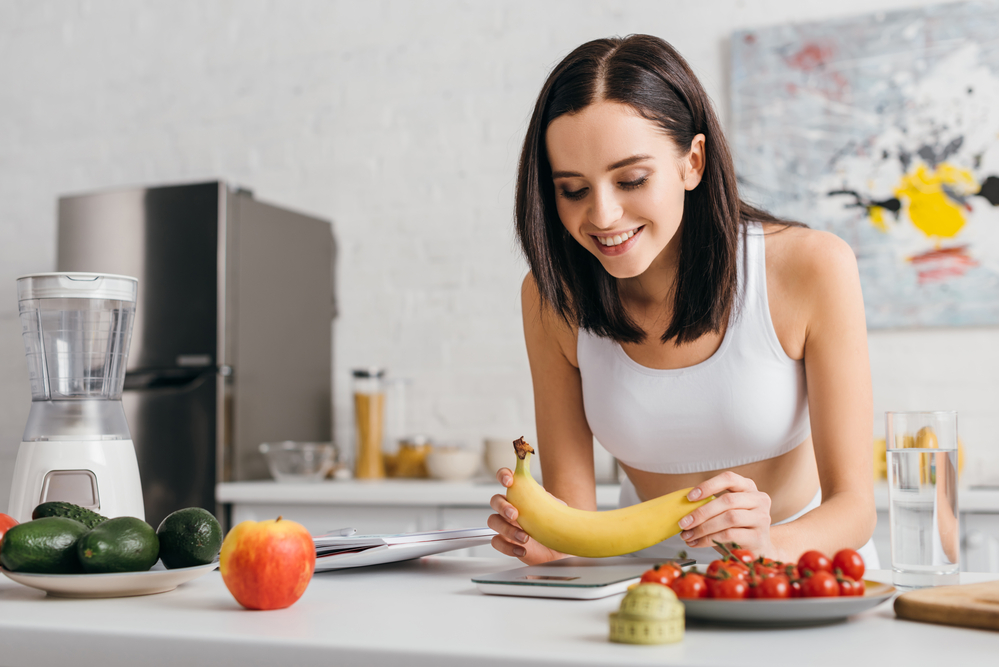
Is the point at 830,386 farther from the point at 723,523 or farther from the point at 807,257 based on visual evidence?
the point at 723,523

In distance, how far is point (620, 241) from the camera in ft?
4.05

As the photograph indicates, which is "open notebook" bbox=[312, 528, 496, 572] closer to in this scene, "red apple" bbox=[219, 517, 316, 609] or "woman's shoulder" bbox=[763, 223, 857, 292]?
"red apple" bbox=[219, 517, 316, 609]

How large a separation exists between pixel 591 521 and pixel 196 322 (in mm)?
1938

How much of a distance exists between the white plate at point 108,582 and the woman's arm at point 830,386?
62 cm

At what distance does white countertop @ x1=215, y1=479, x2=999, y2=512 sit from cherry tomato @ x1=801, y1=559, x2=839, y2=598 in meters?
1.49

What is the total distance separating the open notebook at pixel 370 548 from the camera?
1.02 m

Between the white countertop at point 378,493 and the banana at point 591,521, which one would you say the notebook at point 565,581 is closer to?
the banana at point 591,521

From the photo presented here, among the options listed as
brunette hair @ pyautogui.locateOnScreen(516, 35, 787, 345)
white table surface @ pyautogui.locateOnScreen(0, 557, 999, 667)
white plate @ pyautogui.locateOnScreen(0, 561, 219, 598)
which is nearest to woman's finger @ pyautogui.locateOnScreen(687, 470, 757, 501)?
white table surface @ pyautogui.locateOnScreen(0, 557, 999, 667)

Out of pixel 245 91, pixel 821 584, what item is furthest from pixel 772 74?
pixel 821 584

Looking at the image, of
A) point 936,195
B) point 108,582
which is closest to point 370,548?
point 108,582

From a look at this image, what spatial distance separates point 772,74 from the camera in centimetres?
268

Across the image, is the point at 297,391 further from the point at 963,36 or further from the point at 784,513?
the point at 963,36

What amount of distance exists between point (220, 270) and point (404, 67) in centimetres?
99

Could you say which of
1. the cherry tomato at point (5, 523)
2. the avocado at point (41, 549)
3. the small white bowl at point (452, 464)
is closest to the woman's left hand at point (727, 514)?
the avocado at point (41, 549)
